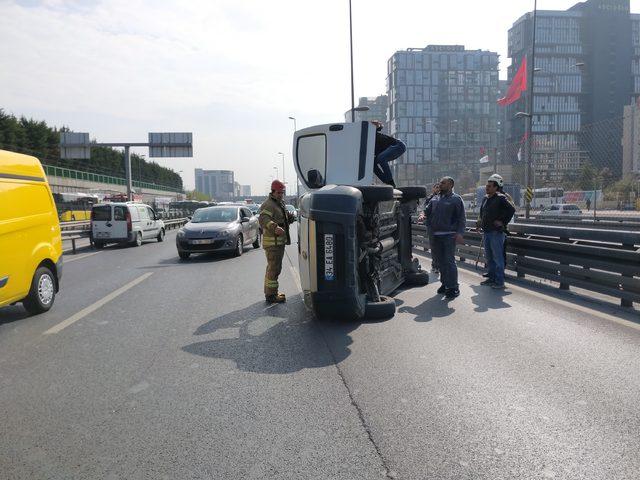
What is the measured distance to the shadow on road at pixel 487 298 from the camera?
711 cm

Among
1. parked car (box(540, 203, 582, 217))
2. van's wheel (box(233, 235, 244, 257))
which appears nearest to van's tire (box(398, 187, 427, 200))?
van's wheel (box(233, 235, 244, 257))

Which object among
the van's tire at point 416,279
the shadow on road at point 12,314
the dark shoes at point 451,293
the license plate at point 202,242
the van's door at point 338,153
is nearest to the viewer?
the shadow on road at point 12,314

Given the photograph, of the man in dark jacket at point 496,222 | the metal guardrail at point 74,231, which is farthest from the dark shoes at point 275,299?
the metal guardrail at point 74,231

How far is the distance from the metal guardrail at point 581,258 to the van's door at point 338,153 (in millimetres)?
3303

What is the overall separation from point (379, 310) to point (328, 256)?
117 centimetres

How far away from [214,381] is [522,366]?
8.69 feet

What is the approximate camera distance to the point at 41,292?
718 centimetres

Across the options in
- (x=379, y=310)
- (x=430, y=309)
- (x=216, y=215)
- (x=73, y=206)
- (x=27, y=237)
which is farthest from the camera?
(x=73, y=206)

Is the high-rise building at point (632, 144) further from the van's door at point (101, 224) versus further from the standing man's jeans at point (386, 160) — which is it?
the standing man's jeans at point (386, 160)

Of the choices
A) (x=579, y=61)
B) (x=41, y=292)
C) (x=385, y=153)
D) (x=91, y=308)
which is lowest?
(x=91, y=308)

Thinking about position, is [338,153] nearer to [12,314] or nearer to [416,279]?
[416,279]

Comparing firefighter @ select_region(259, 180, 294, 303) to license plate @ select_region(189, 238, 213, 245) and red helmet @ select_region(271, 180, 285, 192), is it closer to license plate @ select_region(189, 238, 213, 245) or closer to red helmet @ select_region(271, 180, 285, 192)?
red helmet @ select_region(271, 180, 285, 192)

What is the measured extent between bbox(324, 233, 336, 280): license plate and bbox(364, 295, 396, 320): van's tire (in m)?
0.90

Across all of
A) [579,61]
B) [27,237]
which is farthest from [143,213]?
[579,61]
